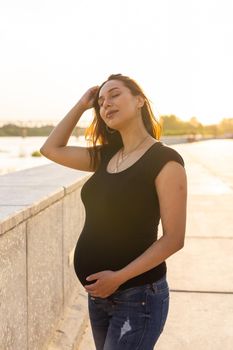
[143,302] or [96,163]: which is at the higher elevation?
[96,163]

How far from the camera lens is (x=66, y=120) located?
9.29 ft

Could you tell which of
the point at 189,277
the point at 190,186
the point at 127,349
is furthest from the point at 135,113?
the point at 190,186

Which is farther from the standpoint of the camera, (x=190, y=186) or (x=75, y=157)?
(x=190, y=186)

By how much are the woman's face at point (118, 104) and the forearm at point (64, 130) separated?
20.5 inches

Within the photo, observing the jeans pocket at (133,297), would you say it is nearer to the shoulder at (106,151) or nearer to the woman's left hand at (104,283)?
the woman's left hand at (104,283)

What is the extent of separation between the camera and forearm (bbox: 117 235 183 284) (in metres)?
2.01

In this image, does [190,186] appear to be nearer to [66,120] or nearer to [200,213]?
[200,213]

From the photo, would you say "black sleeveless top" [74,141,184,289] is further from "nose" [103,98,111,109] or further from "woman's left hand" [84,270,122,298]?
"nose" [103,98,111,109]

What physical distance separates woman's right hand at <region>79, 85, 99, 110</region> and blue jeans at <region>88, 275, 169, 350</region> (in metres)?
1.08

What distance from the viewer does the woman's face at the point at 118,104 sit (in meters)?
2.27

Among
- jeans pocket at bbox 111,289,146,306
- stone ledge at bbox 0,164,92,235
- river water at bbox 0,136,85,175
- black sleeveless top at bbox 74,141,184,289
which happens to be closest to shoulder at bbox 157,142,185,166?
black sleeveless top at bbox 74,141,184,289

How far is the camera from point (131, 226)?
2.12m

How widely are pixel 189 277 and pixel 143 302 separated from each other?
3.45 meters

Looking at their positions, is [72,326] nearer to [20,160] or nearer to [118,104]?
[118,104]
